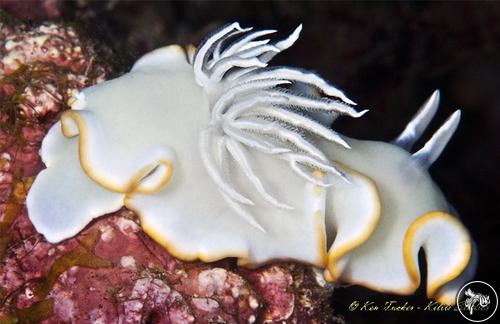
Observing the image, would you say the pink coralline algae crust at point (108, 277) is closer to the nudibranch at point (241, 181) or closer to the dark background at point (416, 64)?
the nudibranch at point (241, 181)

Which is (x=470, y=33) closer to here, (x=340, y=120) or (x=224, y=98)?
(x=340, y=120)

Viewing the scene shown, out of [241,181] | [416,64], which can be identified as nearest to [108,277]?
[241,181]

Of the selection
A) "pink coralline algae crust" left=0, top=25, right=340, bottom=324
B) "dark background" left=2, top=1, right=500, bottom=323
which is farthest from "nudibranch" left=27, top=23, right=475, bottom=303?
"dark background" left=2, top=1, right=500, bottom=323

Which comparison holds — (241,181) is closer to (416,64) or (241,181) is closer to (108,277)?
(108,277)

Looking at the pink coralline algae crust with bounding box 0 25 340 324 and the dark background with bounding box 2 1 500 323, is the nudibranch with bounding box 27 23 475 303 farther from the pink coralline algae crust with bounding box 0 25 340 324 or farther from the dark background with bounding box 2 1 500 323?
the dark background with bounding box 2 1 500 323

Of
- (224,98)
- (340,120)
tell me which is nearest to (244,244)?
(224,98)
